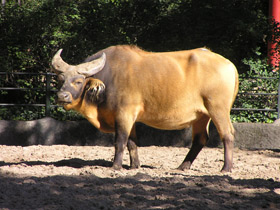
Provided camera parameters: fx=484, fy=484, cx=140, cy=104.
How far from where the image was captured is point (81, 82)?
6828 millimetres

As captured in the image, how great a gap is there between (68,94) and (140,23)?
18.0 feet

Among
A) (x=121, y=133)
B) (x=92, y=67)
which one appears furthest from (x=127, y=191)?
(x=92, y=67)

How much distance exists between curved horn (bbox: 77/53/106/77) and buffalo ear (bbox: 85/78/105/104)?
0.11m

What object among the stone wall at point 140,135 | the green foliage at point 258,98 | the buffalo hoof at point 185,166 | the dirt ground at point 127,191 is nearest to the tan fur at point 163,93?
the buffalo hoof at point 185,166

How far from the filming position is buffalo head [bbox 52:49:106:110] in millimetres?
6734

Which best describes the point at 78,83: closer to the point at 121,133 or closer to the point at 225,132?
the point at 121,133

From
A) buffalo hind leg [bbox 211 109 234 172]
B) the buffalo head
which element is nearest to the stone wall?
buffalo hind leg [bbox 211 109 234 172]

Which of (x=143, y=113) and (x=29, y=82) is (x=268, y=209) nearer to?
(x=143, y=113)

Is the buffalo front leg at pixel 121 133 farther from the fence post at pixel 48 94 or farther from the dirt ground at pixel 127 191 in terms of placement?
the fence post at pixel 48 94

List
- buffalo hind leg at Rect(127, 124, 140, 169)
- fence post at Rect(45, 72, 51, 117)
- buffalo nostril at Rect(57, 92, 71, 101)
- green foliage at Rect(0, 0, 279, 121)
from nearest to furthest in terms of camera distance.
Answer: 1. buffalo nostril at Rect(57, 92, 71, 101)
2. buffalo hind leg at Rect(127, 124, 140, 169)
3. fence post at Rect(45, 72, 51, 117)
4. green foliage at Rect(0, 0, 279, 121)

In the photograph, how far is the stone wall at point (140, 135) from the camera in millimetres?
9406

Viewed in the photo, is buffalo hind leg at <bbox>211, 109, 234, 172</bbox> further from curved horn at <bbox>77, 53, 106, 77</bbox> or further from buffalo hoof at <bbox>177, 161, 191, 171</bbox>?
curved horn at <bbox>77, 53, 106, 77</bbox>

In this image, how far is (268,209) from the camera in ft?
13.6

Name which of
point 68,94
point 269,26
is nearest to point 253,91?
point 269,26
